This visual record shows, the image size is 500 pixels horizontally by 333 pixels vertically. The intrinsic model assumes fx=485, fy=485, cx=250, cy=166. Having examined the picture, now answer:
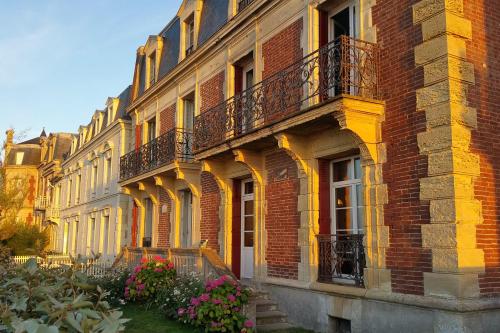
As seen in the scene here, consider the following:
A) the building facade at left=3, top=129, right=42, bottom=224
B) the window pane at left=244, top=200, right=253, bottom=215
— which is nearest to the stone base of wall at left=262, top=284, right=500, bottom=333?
the window pane at left=244, top=200, right=253, bottom=215

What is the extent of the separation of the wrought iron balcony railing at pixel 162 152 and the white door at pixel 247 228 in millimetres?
2527

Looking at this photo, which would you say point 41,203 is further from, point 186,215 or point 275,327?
point 275,327

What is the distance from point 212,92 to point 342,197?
5825 millimetres

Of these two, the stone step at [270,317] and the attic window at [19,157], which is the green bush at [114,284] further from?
the attic window at [19,157]

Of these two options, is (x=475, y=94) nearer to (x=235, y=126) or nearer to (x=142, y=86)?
(x=235, y=126)

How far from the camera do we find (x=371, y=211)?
300 inches

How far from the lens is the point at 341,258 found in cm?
844

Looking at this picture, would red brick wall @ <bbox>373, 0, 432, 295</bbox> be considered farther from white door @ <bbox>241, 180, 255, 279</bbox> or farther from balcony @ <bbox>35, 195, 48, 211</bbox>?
balcony @ <bbox>35, 195, 48, 211</bbox>

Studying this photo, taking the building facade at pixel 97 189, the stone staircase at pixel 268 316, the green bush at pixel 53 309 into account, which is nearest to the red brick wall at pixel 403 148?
the stone staircase at pixel 268 316

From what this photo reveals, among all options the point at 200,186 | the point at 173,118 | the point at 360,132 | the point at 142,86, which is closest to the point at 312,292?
the point at 360,132

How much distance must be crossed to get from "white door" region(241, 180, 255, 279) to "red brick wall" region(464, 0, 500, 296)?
19.0ft

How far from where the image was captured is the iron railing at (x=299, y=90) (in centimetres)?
780

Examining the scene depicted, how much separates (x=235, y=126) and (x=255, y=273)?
325 centimetres

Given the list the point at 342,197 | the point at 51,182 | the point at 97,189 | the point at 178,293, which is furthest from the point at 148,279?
the point at 51,182
